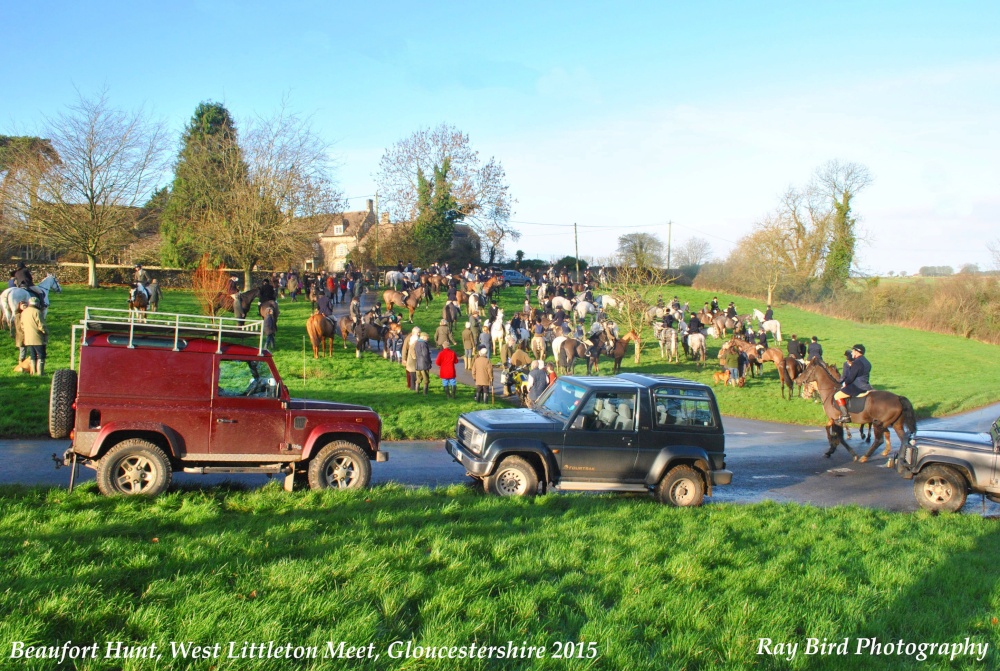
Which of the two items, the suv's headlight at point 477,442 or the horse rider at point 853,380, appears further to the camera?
the horse rider at point 853,380

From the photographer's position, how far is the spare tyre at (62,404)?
8195mm

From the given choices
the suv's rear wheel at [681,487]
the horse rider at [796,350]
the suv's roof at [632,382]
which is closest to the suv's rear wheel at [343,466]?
the suv's roof at [632,382]

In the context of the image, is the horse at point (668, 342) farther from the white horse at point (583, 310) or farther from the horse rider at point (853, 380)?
the horse rider at point (853, 380)

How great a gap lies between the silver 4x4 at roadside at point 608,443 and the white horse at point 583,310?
23481 millimetres

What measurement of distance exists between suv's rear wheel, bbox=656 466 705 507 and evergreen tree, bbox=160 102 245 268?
34.2 metres

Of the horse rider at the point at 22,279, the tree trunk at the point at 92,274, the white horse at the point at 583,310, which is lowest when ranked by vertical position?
the horse rider at the point at 22,279

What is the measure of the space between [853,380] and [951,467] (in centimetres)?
601

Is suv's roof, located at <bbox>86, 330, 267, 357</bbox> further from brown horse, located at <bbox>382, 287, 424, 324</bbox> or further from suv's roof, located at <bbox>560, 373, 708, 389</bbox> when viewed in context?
brown horse, located at <bbox>382, 287, 424, 324</bbox>

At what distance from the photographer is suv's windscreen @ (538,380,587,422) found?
10453mm

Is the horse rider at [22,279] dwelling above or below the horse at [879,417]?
above

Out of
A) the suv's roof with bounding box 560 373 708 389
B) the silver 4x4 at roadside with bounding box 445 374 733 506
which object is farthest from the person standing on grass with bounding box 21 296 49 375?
the suv's roof with bounding box 560 373 708 389

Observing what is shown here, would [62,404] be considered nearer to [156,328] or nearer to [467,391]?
[156,328]

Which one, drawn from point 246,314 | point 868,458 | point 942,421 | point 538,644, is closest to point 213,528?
point 538,644

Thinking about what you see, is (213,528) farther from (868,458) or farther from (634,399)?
(868,458)
